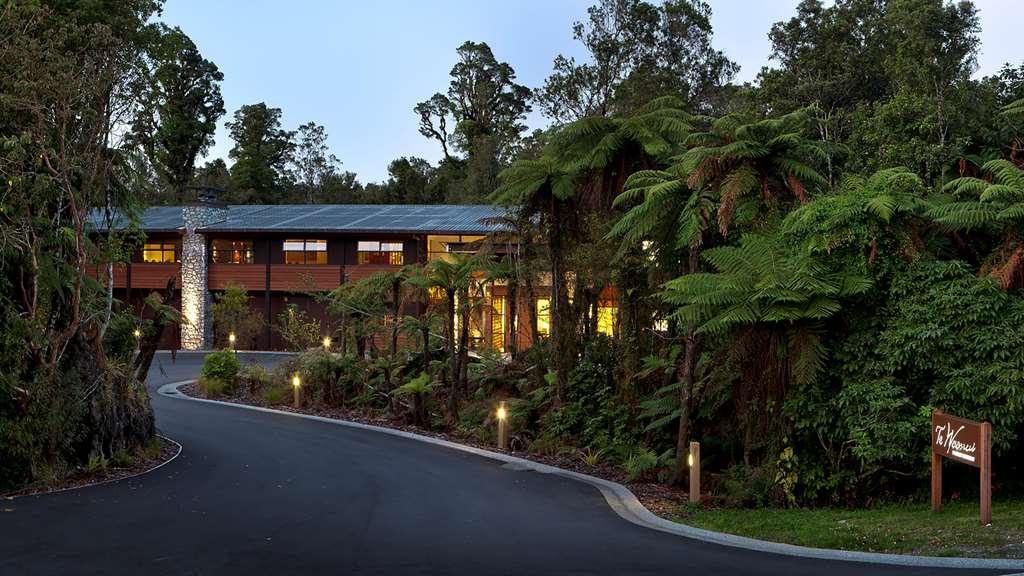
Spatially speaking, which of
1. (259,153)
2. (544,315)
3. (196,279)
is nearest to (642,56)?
(544,315)

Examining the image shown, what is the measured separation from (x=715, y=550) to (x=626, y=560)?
1045mm

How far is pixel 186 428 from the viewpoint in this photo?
19.6 meters

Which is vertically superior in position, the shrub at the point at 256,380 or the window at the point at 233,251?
the window at the point at 233,251

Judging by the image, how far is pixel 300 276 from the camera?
3991 centimetres

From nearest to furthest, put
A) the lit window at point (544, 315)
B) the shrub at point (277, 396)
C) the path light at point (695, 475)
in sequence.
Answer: the path light at point (695, 475), the shrub at point (277, 396), the lit window at point (544, 315)

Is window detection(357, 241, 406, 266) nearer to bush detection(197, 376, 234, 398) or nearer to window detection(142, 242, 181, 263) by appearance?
window detection(142, 242, 181, 263)

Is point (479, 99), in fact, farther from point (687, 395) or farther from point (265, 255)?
point (687, 395)

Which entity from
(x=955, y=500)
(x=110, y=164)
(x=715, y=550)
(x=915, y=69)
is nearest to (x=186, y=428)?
(x=110, y=164)

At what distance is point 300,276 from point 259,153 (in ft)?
93.0


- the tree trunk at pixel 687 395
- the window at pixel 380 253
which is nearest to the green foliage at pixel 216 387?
the window at pixel 380 253

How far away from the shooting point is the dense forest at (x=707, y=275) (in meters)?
11.1

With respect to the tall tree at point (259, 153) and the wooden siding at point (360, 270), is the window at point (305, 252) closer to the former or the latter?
the wooden siding at point (360, 270)

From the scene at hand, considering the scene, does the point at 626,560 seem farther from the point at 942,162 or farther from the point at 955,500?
the point at 942,162

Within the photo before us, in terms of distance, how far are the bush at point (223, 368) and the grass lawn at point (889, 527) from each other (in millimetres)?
18192
